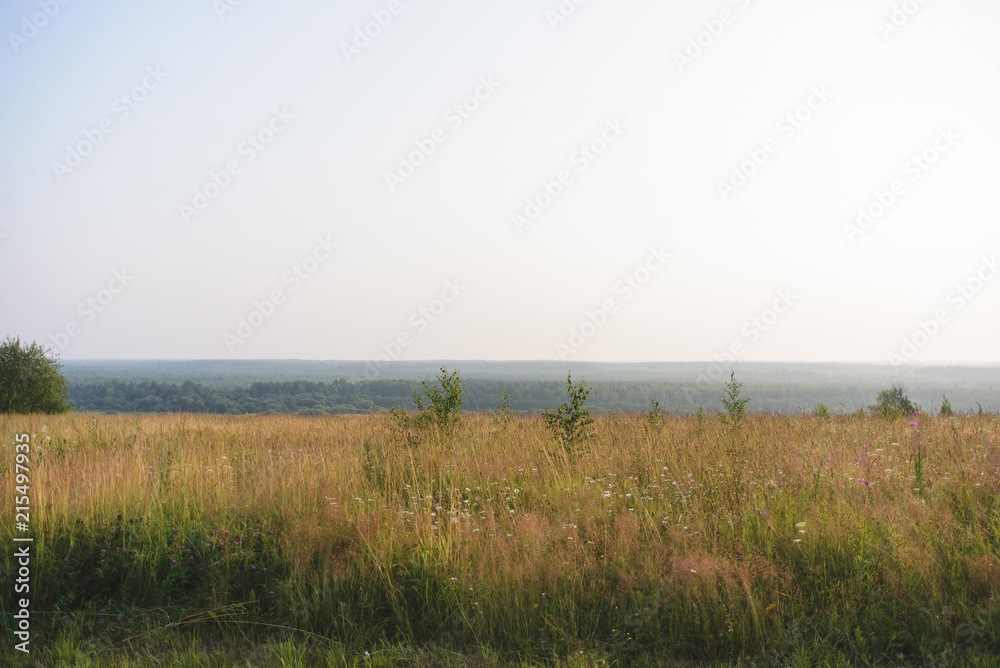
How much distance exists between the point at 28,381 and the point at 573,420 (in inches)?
1309

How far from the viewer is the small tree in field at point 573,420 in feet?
28.2

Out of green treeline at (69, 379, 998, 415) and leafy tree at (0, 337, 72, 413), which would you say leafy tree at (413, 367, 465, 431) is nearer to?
leafy tree at (0, 337, 72, 413)

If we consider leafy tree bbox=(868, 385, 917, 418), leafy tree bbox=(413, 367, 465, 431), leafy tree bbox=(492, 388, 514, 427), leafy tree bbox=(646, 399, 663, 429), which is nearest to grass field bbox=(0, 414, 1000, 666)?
leafy tree bbox=(413, 367, 465, 431)

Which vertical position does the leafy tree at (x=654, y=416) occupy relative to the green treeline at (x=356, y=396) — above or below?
above

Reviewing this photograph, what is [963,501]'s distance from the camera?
18.2 ft

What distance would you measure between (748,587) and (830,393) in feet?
468

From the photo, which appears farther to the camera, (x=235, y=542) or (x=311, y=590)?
(x=235, y=542)

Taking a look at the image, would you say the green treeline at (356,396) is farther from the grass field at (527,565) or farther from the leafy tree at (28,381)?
the grass field at (527,565)

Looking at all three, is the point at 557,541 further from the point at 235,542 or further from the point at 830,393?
the point at 830,393

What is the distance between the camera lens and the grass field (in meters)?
3.67

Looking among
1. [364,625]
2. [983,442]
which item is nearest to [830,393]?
[983,442]

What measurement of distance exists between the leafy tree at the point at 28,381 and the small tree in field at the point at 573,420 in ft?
105

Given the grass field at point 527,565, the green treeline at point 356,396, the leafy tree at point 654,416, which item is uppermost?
the leafy tree at point 654,416

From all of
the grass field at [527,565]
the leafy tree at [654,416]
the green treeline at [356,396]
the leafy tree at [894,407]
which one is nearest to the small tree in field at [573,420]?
the grass field at [527,565]
